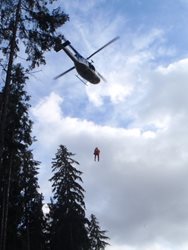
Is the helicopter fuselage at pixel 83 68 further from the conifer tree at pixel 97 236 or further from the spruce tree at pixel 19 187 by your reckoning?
the conifer tree at pixel 97 236

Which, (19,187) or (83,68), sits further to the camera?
(19,187)

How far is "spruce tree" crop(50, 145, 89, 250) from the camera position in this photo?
112ft

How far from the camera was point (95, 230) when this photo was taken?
47.0m

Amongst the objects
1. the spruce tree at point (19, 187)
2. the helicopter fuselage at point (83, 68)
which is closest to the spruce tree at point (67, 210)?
the spruce tree at point (19, 187)

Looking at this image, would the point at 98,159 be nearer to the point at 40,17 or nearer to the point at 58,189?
the point at 40,17

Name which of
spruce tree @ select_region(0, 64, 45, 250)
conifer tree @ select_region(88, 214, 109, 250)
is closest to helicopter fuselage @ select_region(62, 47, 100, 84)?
spruce tree @ select_region(0, 64, 45, 250)

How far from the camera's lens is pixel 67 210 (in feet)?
118

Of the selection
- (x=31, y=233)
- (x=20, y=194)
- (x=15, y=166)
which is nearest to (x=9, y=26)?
(x=15, y=166)

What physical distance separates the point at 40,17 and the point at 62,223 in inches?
795

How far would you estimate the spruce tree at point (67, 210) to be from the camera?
112 ft

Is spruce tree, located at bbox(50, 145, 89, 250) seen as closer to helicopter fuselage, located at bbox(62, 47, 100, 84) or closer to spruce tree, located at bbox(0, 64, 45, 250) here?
spruce tree, located at bbox(0, 64, 45, 250)

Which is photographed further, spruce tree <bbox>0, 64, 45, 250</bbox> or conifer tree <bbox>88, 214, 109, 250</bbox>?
conifer tree <bbox>88, 214, 109, 250</bbox>

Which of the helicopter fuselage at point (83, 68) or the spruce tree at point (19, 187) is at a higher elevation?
the helicopter fuselage at point (83, 68)

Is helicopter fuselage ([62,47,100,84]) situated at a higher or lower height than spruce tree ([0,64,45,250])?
higher
